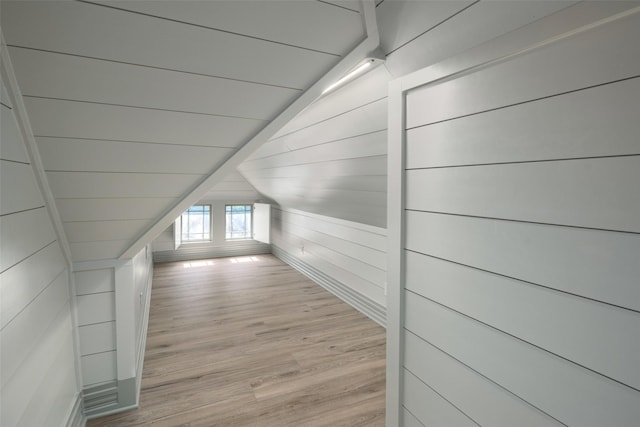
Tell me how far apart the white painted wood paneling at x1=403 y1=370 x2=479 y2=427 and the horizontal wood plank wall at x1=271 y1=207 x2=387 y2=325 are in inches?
72.4

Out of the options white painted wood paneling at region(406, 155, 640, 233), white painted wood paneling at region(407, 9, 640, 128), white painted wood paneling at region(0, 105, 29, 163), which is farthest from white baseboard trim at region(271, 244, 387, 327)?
white painted wood paneling at region(0, 105, 29, 163)

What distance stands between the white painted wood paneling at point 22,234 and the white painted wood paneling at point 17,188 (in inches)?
1.0

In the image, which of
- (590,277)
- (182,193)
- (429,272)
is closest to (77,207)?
(182,193)

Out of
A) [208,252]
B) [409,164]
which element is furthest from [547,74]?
[208,252]

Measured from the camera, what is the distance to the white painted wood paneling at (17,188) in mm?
881

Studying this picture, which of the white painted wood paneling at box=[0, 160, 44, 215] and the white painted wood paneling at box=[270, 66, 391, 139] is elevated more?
the white painted wood paneling at box=[270, 66, 391, 139]

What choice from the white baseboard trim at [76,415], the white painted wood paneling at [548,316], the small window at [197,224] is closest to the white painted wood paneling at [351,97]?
the white painted wood paneling at [548,316]

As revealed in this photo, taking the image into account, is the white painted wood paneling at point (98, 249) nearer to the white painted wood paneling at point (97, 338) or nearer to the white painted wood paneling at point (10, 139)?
the white painted wood paneling at point (97, 338)

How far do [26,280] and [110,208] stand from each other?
1.25 ft

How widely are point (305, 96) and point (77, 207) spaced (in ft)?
3.36

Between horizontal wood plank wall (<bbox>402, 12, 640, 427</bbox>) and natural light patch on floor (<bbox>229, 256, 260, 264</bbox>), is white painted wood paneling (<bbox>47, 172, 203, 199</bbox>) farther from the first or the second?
natural light patch on floor (<bbox>229, 256, 260, 264</bbox>)

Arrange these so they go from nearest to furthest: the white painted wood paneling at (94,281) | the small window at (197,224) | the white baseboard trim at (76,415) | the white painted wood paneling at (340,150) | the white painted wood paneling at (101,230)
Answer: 1. the white painted wood paneling at (101,230)
2. the white baseboard trim at (76,415)
3. the white painted wood paneling at (94,281)
4. the white painted wood paneling at (340,150)
5. the small window at (197,224)

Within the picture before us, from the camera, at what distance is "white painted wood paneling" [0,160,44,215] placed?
88cm

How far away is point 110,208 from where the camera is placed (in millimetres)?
1338
